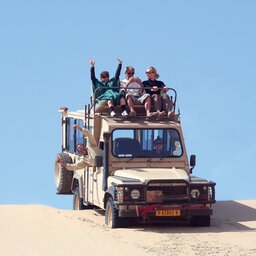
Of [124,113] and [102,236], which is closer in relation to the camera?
[102,236]

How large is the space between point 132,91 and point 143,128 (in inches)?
58.8

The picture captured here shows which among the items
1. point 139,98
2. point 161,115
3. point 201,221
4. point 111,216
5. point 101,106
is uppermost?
point 139,98

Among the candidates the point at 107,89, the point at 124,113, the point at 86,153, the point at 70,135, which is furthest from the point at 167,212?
the point at 70,135

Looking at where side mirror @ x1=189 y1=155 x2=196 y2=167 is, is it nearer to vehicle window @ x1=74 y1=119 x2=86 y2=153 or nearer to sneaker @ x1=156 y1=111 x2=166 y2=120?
sneaker @ x1=156 y1=111 x2=166 y2=120

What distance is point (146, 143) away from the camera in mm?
20656

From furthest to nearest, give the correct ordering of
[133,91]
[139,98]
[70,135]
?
[70,135]
[133,91]
[139,98]

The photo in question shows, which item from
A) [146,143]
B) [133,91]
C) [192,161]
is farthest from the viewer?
[133,91]

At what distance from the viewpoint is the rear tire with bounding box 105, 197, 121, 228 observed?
19.3m

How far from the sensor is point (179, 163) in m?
20.6

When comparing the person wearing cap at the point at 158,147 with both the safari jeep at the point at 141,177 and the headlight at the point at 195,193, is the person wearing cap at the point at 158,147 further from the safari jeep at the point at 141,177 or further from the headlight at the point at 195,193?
the headlight at the point at 195,193

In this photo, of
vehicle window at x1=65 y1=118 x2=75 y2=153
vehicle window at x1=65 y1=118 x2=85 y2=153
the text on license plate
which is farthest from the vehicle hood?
vehicle window at x1=65 y1=118 x2=75 y2=153

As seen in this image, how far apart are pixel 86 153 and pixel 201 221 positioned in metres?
3.60

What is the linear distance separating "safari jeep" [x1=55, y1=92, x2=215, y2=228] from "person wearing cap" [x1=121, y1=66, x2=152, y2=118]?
0.23 meters

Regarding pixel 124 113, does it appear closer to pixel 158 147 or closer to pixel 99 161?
pixel 158 147
